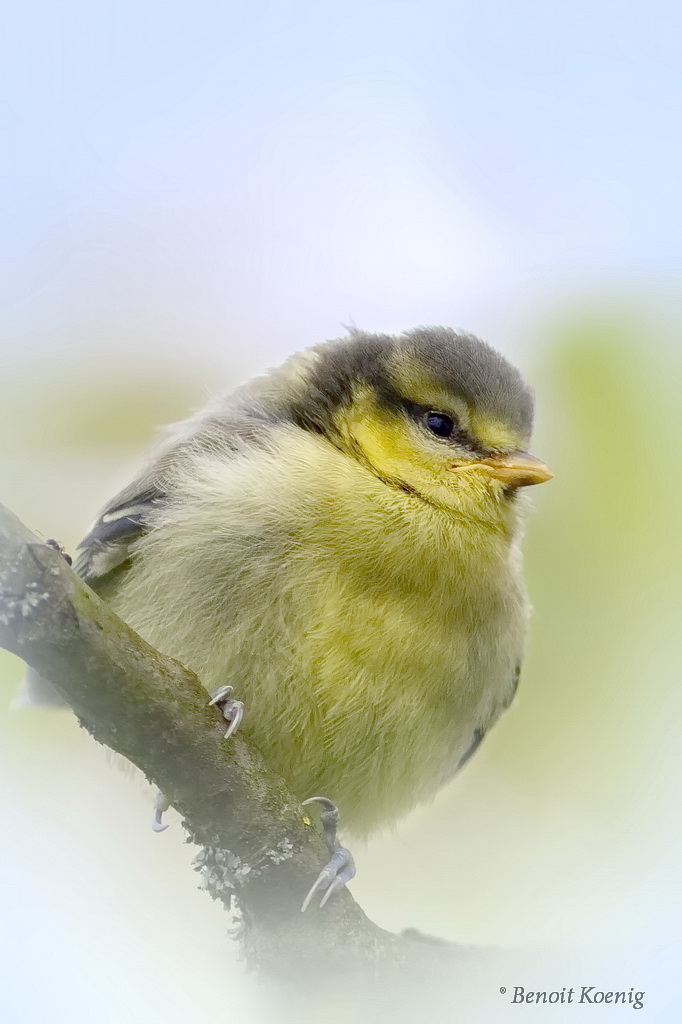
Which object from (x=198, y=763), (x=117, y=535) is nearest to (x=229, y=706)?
(x=198, y=763)

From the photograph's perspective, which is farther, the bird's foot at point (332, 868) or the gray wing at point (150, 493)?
the gray wing at point (150, 493)

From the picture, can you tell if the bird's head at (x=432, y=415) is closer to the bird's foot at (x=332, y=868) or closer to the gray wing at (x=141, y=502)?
the gray wing at (x=141, y=502)

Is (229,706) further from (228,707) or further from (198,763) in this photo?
(198,763)

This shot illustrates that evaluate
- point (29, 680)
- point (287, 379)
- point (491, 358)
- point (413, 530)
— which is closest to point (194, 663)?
point (29, 680)

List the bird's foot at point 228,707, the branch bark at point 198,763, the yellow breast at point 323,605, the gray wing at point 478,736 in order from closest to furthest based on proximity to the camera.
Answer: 1. the branch bark at point 198,763
2. the bird's foot at point 228,707
3. the yellow breast at point 323,605
4. the gray wing at point 478,736

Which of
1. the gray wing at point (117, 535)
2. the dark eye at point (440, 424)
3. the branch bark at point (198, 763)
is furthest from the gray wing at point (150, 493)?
the branch bark at point (198, 763)

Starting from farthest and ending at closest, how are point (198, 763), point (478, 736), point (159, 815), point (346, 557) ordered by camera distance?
point (478, 736), point (159, 815), point (346, 557), point (198, 763)

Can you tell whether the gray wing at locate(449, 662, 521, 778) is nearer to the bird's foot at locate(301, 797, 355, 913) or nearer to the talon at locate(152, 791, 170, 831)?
the bird's foot at locate(301, 797, 355, 913)
